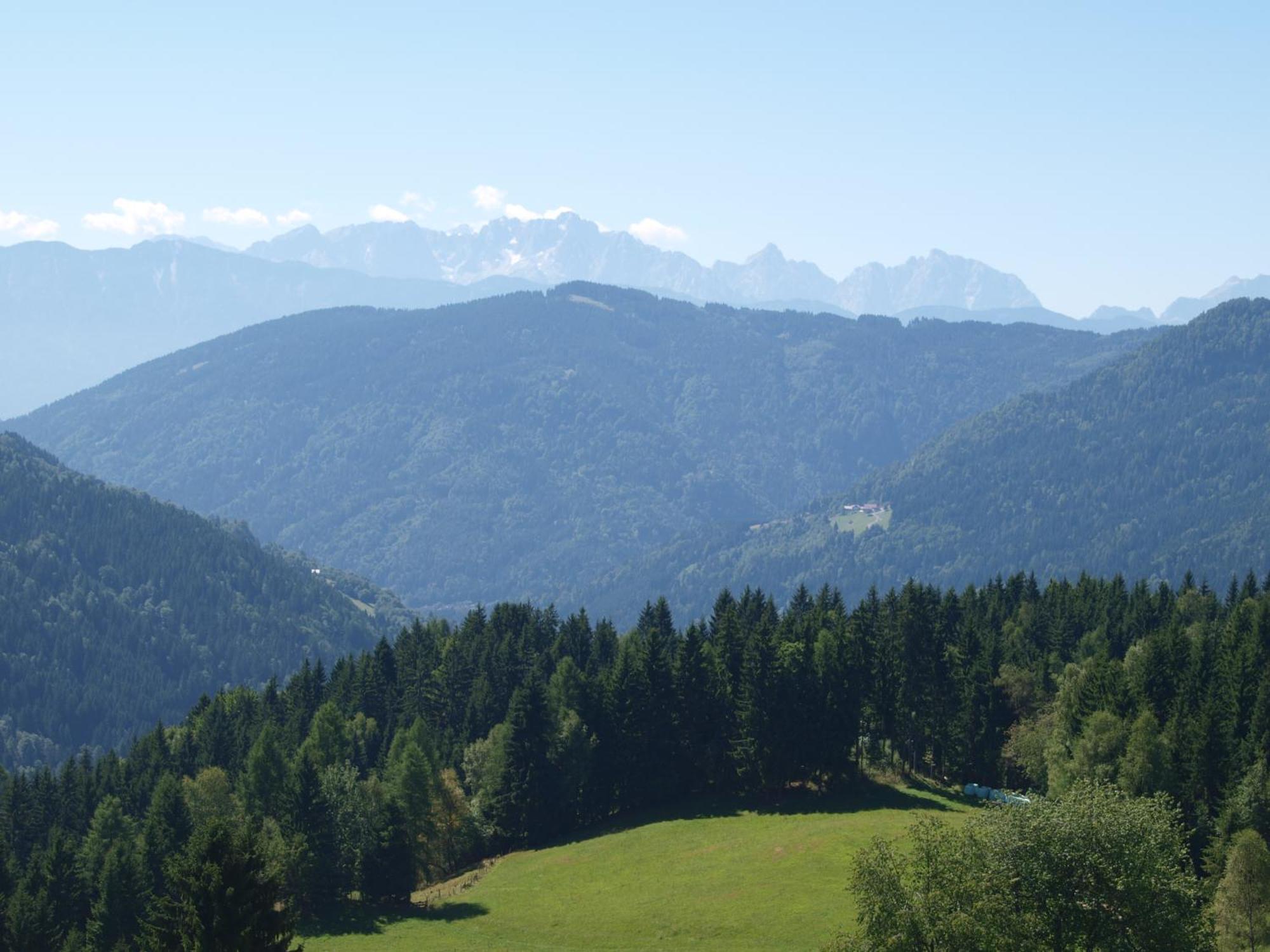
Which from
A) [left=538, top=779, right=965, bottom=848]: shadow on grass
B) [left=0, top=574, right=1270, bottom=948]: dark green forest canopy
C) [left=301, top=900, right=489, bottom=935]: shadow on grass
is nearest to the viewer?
[left=301, top=900, right=489, bottom=935]: shadow on grass

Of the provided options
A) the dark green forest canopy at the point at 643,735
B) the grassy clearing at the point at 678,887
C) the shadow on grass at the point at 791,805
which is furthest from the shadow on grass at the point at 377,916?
the shadow on grass at the point at 791,805

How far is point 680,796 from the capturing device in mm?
115062

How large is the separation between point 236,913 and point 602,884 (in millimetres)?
45173

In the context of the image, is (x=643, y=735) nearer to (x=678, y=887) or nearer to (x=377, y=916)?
(x=678, y=887)

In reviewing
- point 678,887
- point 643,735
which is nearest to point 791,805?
point 643,735

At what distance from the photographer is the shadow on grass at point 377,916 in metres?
88.0

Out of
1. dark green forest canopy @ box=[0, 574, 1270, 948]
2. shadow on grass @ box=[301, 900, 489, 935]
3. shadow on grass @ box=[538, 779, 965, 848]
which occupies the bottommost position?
shadow on grass @ box=[301, 900, 489, 935]

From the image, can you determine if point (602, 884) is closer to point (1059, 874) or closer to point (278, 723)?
point (1059, 874)

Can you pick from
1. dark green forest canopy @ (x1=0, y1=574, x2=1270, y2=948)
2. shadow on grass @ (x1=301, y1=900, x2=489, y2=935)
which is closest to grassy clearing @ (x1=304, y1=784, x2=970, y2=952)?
shadow on grass @ (x1=301, y1=900, x2=489, y2=935)

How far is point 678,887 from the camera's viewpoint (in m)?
89.5

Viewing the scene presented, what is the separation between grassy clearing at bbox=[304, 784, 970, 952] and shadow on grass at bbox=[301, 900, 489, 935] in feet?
0.62

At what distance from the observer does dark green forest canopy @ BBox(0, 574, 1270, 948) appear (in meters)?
89.6

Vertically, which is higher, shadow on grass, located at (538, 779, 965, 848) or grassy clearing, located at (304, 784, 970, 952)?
shadow on grass, located at (538, 779, 965, 848)

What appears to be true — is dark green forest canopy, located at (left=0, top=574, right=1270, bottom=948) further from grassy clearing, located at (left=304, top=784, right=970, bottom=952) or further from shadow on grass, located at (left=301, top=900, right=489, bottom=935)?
grassy clearing, located at (left=304, top=784, right=970, bottom=952)
